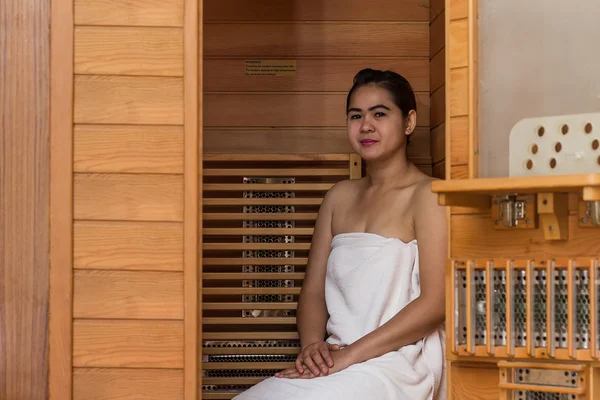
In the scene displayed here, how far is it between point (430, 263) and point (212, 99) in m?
1.15

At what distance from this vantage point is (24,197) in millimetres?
2273

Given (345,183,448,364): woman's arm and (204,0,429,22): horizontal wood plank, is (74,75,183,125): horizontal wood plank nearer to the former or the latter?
(345,183,448,364): woman's arm

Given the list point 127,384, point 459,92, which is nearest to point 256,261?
point 127,384

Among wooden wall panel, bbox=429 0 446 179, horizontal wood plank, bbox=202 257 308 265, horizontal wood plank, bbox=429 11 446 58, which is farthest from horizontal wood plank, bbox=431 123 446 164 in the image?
horizontal wood plank, bbox=202 257 308 265

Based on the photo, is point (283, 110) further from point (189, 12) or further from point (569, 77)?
point (569, 77)

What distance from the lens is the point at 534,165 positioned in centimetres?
212

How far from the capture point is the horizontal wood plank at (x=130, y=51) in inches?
90.2

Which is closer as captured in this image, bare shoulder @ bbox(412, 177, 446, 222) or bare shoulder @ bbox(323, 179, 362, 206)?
bare shoulder @ bbox(412, 177, 446, 222)

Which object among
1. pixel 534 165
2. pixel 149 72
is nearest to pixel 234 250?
pixel 149 72

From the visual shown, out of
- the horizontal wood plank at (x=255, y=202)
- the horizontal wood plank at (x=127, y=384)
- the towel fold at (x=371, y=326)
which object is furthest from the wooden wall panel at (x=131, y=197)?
the horizontal wood plank at (x=255, y=202)

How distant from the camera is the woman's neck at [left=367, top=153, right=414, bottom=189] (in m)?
3.04

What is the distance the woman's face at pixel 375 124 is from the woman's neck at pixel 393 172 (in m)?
0.03

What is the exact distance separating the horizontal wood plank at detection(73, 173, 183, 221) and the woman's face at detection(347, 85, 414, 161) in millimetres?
911

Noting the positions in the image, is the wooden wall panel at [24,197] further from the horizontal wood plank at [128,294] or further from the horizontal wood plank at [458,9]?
the horizontal wood plank at [458,9]
